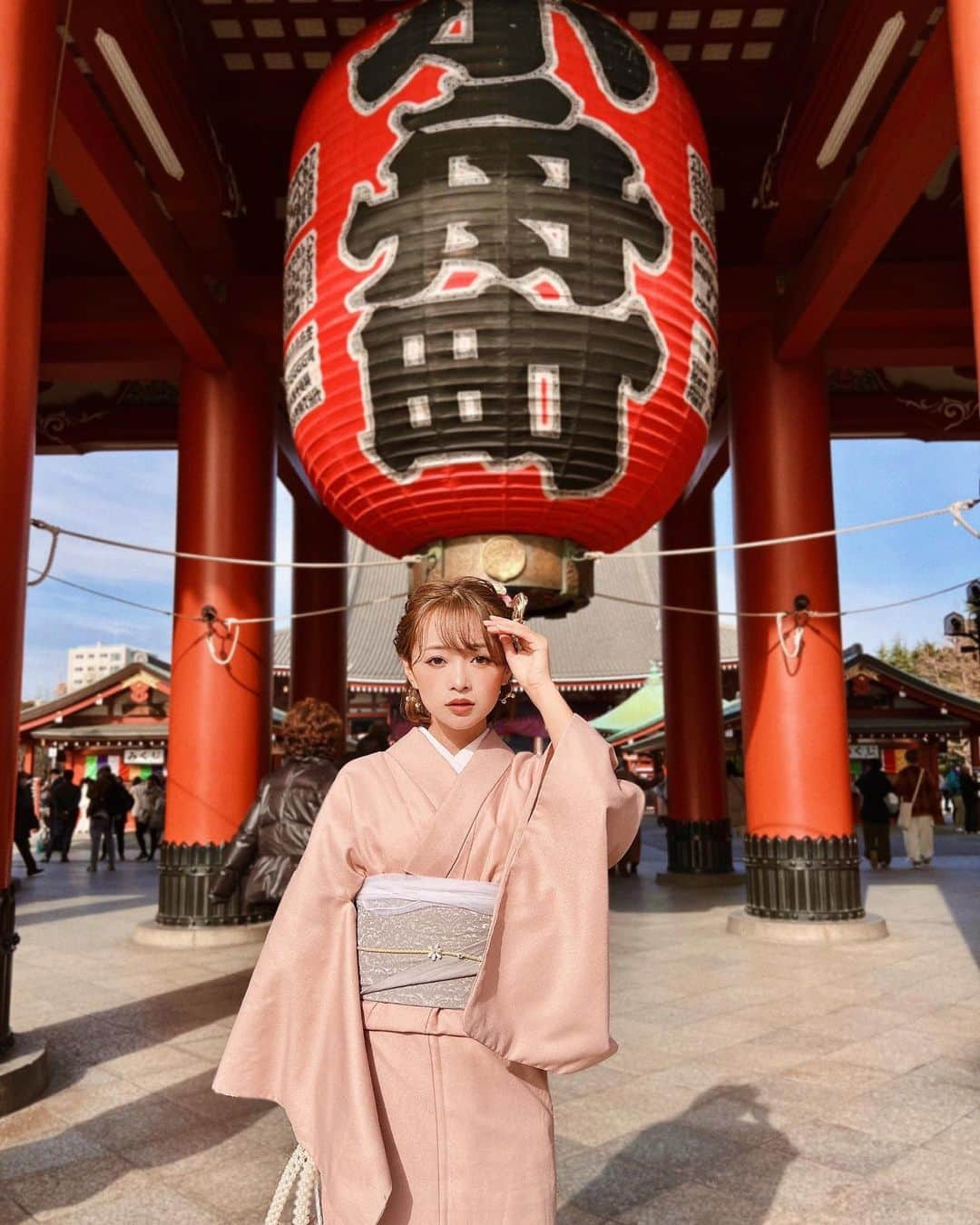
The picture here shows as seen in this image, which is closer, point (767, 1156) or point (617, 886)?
point (767, 1156)

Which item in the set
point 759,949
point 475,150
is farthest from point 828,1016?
point 475,150

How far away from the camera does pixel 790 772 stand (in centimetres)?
694

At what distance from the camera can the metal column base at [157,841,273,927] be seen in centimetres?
700

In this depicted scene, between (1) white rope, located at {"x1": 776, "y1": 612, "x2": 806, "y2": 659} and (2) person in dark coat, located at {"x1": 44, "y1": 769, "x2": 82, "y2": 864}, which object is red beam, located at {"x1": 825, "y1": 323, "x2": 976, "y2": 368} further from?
(2) person in dark coat, located at {"x1": 44, "y1": 769, "x2": 82, "y2": 864}

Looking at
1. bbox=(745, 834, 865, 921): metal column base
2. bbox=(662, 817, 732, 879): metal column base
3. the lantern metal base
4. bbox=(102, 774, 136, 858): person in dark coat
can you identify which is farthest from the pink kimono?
bbox=(102, 774, 136, 858): person in dark coat

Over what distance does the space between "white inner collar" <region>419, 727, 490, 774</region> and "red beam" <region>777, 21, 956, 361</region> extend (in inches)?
171

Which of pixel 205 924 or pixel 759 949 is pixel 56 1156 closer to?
pixel 205 924

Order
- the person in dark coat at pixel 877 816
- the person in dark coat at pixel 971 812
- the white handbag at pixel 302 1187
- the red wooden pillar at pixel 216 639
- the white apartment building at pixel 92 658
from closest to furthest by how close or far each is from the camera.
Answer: the white handbag at pixel 302 1187, the red wooden pillar at pixel 216 639, the person in dark coat at pixel 877 816, the person in dark coat at pixel 971 812, the white apartment building at pixel 92 658

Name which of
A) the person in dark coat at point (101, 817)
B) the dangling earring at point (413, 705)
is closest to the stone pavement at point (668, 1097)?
the dangling earring at point (413, 705)

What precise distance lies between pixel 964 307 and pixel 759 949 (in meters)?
4.93

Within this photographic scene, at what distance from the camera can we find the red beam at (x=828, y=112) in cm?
528

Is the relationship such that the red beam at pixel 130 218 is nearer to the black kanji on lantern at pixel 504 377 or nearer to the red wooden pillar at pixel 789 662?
the black kanji on lantern at pixel 504 377

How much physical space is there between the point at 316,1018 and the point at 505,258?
325 cm

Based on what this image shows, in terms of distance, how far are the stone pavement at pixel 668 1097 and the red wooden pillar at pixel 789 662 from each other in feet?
1.95
